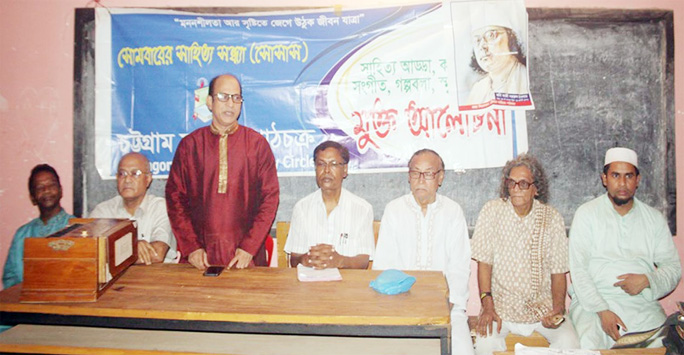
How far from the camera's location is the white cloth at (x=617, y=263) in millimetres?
3330

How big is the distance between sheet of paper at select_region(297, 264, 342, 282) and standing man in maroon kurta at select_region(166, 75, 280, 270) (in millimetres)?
1025

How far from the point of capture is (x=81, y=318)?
2.32 m

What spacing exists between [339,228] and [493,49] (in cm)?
182

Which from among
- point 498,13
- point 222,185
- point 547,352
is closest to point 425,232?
point 547,352

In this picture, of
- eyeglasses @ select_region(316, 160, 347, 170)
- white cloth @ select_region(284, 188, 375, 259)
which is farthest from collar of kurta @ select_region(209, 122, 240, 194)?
eyeglasses @ select_region(316, 160, 347, 170)

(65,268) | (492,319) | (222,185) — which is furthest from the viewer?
(222,185)

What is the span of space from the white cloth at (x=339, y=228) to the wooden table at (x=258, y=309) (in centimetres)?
100

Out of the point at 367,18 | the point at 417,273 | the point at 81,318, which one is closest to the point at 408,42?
the point at 367,18

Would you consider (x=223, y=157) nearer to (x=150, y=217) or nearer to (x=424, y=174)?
(x=150, y=217)

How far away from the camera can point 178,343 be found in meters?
2.46

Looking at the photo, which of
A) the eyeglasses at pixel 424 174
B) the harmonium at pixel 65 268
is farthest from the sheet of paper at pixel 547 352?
the harmonium at pixel 65 268

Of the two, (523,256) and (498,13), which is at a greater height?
(498,13)

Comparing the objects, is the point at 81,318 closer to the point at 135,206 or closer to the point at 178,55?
the point at 135,206

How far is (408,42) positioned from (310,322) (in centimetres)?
242
